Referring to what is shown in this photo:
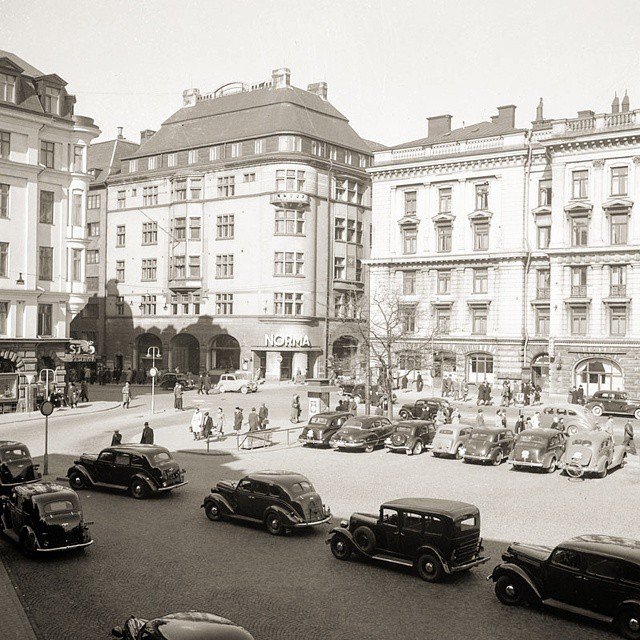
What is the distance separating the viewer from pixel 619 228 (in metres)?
55.7

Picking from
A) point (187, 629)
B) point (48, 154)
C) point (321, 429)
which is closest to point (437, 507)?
point (187, 629)

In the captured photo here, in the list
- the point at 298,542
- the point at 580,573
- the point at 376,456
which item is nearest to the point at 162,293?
the point at 376,456

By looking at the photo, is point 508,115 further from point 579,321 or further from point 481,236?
point 579,321

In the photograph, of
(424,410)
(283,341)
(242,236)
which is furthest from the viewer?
(242,236)

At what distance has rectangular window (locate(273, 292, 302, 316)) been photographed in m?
72.5

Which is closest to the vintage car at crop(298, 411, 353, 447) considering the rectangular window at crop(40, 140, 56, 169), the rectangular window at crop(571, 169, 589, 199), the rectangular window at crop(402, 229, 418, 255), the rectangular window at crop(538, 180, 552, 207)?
the rectangular window at crop(40, 140, 56, 169)

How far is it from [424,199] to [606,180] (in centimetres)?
1569

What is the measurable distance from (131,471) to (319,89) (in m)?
66.3

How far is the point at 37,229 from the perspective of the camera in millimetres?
47656

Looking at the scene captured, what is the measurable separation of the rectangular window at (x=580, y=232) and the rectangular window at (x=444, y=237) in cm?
1111

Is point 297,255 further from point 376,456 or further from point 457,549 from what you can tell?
point 457,549

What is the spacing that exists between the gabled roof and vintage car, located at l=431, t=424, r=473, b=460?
1811 inches

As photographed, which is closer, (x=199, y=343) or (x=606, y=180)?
(x=606, y=180)

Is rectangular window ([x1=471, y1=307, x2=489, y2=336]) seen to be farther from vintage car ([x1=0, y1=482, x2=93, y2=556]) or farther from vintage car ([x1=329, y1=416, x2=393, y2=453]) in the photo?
vintage car ([x1=0, y1=482, x2=93, y2=556])
